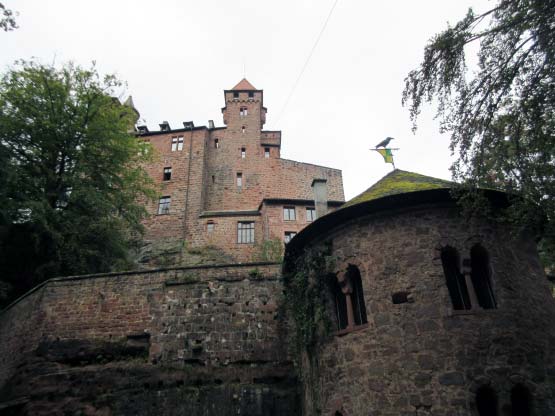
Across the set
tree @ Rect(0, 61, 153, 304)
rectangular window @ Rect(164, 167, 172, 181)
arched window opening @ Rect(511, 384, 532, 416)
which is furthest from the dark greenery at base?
rectangular window @ Rect(164, 167, 172, 181)

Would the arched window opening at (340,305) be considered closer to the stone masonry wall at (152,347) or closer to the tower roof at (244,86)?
the stone masonry wall at (152,347)

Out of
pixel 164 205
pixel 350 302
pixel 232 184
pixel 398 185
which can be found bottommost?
pixel 350 302

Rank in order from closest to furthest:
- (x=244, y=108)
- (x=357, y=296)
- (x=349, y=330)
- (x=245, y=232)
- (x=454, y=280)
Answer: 1. (x=454, y=280)
2. (x=349, y=330)
3. (x=357, y=296)
4. (x=245, y=232)
5. (x=244, y=108)

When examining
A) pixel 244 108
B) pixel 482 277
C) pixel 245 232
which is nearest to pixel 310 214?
pixel 245 232

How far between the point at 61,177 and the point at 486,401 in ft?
71.2

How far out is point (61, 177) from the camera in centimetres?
2225

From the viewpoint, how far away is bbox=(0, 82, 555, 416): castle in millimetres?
8602

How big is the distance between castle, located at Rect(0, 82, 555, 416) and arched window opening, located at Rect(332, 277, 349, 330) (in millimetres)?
56

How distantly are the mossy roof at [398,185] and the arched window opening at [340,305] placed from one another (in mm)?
2180

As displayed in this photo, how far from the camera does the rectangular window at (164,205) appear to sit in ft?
112

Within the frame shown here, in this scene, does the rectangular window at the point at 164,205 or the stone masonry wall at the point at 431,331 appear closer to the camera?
the stone masonry wall at the point at 431,331

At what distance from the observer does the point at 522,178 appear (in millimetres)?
9578

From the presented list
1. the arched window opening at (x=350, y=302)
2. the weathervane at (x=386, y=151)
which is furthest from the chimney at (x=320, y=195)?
the arched window opening at (x=350, y=302)

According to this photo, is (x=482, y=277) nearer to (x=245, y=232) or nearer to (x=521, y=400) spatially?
(x=521, y=400)
